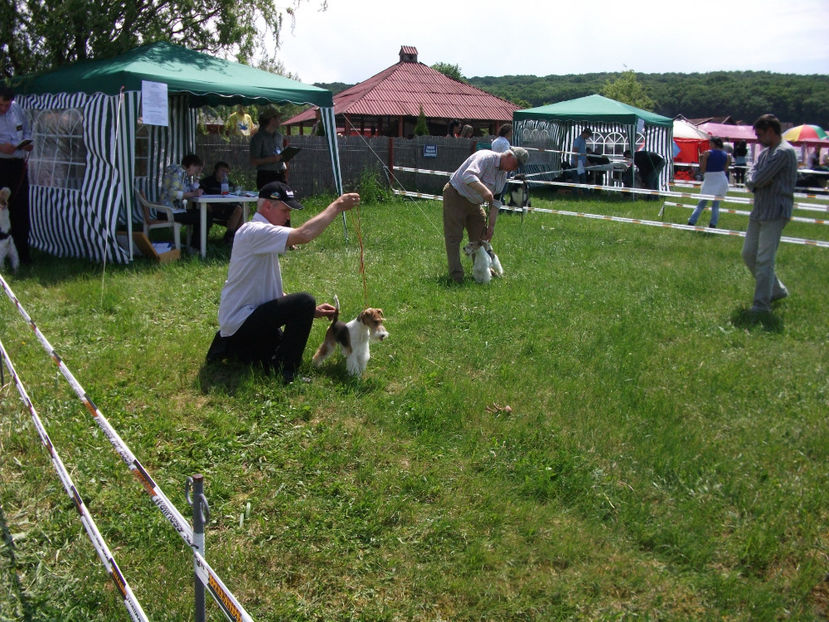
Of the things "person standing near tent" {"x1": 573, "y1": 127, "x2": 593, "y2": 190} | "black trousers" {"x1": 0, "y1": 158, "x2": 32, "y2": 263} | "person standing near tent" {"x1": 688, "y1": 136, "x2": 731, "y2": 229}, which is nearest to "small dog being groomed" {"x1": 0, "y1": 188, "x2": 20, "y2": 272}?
"black trousers" {"x1": 0, "y1": 158, "x2": 32, "y2": 263}

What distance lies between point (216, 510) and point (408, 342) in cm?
276

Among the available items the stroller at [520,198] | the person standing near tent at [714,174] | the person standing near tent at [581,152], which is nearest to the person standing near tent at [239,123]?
the stroller at [520,198]

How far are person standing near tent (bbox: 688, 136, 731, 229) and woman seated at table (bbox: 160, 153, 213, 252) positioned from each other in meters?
9.48

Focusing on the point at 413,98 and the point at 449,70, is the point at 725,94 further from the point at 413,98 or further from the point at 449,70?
the point at 413,98

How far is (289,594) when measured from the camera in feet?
9.70

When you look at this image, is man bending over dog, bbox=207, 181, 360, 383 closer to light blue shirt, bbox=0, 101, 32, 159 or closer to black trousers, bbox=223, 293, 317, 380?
black trousers, bbox=223, 293, 317, 380

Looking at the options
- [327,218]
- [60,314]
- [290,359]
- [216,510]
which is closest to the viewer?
[216,510]

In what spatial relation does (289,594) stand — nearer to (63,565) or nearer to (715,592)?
(63,565)

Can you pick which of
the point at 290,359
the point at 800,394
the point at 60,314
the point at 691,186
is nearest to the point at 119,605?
the point at 290,359

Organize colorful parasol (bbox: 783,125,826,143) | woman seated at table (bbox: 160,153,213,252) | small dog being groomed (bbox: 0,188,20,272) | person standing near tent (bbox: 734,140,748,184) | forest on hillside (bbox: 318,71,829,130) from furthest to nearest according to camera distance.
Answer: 1. forest on hillside (bbox: 318,71,829,130)
2. colorful parasol (bbox: 783,125,826,143)
3. person standing near tent (bbox: 734,140,748,184)
4. woman seated at table (bbox: 160,153,213,252)
5. small dog being groomed (bbox: 0,188,20,272)

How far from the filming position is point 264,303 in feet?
16.0

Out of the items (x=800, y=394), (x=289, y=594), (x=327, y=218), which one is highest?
(x=327, y=218)

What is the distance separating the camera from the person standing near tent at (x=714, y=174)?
1283 cm

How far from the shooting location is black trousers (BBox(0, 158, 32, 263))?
26.8 feet
